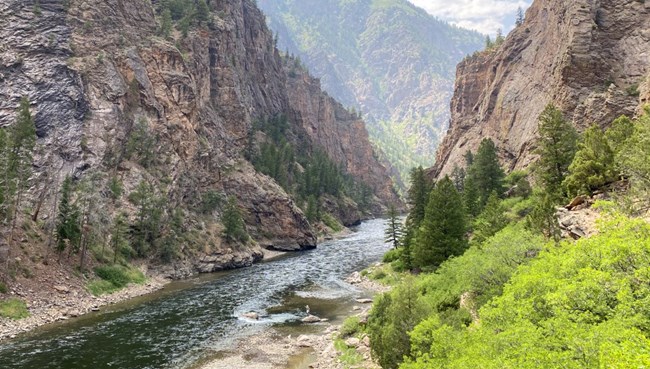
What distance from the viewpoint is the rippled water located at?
3484cm

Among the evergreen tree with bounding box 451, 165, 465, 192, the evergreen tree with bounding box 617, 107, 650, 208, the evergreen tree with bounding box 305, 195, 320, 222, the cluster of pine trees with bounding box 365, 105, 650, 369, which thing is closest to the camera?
the cluster of pine trees with bounding box 365, 105, 650, 369

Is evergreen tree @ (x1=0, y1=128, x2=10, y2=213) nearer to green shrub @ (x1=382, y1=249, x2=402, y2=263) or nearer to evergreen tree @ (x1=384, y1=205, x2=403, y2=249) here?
green shrub @ (x1=382, y1=249, x2=402, y2=263)

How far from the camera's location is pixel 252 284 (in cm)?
6638

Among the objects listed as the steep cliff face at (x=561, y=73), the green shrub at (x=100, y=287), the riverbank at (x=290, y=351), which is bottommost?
the riverbank at (x=290, y=351)

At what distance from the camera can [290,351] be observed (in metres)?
38.0

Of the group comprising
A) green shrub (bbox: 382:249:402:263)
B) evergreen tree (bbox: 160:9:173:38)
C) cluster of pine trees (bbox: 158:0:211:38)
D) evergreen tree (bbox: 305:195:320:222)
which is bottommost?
green shrub (bbox: 382:249:402:263)

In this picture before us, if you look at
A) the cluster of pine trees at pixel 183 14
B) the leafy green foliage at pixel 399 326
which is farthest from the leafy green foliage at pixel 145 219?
the cluster of pine trees at pixel 183 14

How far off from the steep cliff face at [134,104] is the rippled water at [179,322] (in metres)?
19.9

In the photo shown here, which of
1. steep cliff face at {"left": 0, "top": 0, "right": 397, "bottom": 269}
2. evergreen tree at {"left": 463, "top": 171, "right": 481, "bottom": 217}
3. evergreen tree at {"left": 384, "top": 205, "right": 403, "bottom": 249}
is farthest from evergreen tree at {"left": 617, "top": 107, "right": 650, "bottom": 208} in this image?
steep cliff face at {"left": 0, "top": 0, "right": 397, "bottom": 269}

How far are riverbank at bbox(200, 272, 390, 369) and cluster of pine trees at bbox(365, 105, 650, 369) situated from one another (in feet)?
12.2

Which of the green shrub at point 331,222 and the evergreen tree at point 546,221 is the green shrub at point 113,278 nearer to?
the evergreen tree at point 546,221

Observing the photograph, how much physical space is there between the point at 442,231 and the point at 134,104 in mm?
67240

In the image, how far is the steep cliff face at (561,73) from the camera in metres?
74.0

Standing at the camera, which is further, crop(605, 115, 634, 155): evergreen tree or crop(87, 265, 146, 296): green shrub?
crop(87, 265, 146, 296): green shrub
